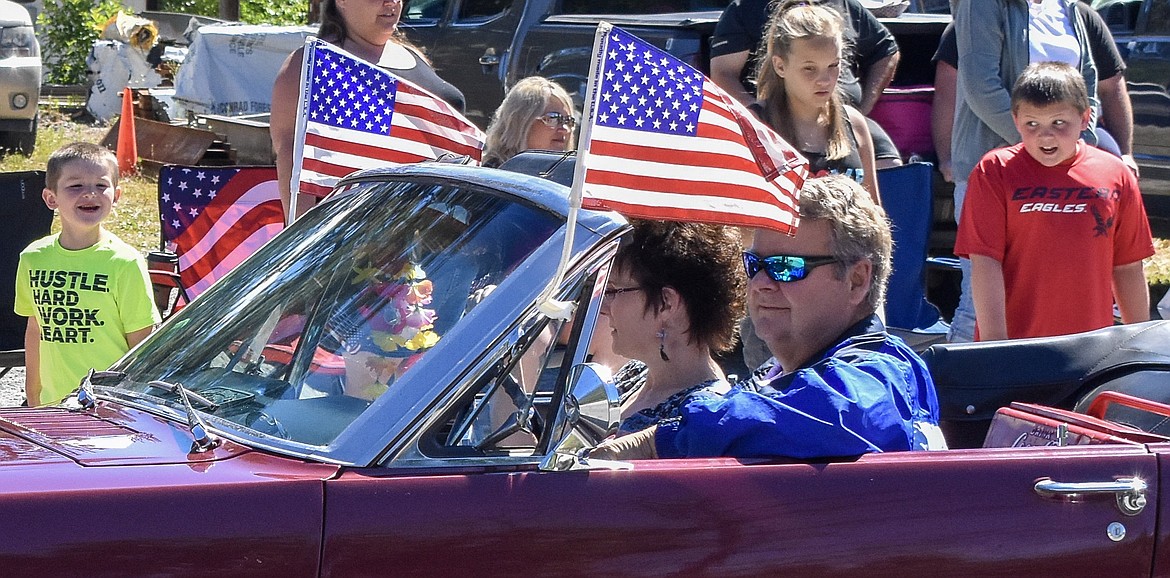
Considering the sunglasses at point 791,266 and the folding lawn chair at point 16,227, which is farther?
the folding lawn chair at point 16,227

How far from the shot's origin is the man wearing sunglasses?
2379 millimetres

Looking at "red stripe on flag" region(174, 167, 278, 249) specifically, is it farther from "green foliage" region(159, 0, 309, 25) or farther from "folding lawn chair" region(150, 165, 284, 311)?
"green foliage" region(159, 0, 309, 25)

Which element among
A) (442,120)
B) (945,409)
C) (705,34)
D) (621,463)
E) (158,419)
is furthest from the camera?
(705,34)

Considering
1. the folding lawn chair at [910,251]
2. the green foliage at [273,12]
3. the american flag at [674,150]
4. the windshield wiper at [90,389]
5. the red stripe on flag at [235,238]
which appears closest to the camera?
the american flag at [674,150]

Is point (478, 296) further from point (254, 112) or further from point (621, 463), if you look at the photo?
point (254, 112)

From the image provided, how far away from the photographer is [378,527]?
6.82 ft

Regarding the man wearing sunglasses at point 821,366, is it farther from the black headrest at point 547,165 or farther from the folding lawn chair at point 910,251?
the folding lawn chair at point 910,251

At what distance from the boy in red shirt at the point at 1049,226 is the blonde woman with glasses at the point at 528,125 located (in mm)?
1426

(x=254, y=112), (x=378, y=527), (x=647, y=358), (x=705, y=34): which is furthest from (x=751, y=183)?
(x=254, y=112)

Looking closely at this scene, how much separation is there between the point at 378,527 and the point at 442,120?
2095 millimetres

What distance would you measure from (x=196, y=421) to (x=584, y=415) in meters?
0.67

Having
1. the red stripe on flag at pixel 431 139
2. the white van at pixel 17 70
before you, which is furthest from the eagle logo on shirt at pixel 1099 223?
the white van at pixel 17 70

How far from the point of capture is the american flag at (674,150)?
8.27ft

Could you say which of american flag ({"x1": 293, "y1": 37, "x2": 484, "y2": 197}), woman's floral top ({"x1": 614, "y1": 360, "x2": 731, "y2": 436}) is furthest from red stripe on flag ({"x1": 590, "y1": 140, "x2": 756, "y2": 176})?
american flag ({"x1": 293, "y1": 37, "x2": 484, "y2": 197})
